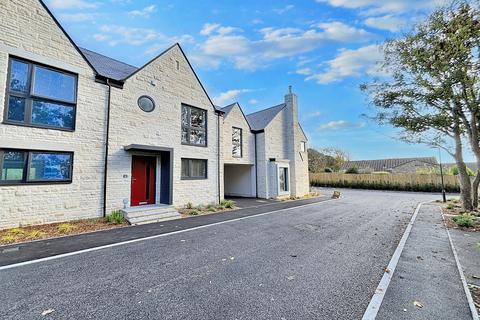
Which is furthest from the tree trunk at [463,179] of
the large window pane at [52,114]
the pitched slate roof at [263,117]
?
the large window pane at [52,114]

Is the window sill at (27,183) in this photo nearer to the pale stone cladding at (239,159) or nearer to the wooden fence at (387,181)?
the pale stone cladding at (239,159)

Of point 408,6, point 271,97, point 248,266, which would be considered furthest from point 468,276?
point 271,97

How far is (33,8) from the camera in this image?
7.07 meters

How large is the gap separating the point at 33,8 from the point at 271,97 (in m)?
18.0

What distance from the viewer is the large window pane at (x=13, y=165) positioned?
20.7 ft

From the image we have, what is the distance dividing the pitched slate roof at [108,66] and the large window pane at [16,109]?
9.54 feet

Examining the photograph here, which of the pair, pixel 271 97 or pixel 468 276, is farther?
pixel 271 97

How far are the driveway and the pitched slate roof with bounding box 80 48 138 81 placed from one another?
756cm

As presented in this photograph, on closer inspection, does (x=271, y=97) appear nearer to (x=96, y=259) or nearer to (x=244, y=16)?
(x=244, y=16)

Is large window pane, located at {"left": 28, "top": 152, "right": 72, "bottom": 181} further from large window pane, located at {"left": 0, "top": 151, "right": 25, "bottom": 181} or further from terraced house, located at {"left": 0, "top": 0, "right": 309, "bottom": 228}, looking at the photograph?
large window pane, located at {"left": 0, "top": 151, "right": 25, "bottom": 181}

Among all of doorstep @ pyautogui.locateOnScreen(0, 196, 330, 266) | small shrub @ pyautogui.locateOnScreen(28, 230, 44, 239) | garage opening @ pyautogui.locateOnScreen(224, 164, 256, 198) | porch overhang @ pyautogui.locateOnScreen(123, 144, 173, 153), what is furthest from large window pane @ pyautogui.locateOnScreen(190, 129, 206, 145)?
small shrub @ pyautogui.locateOnScreen(28, 230, 44, 239)

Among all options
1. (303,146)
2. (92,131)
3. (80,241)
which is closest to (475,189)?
(303,146)

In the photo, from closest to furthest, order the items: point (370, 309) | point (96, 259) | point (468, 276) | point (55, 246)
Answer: point (370, 309) → point (468, 276) → point (96, 259) → point (55, 246)

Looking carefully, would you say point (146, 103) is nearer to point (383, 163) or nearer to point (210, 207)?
point (210, 207)
